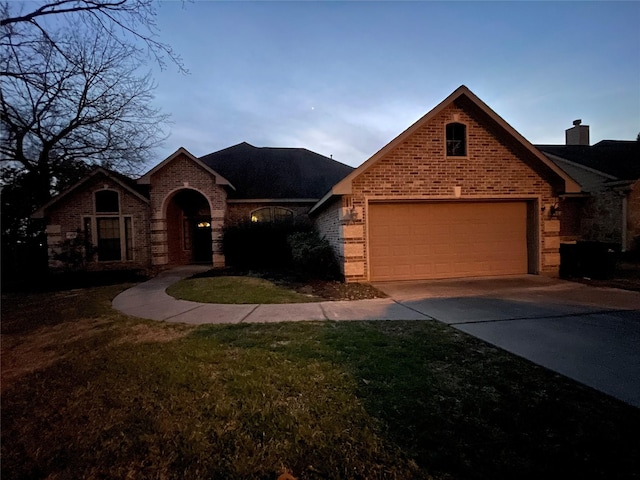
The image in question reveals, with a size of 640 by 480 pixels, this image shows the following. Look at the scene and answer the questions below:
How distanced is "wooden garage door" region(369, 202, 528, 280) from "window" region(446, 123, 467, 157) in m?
1.65

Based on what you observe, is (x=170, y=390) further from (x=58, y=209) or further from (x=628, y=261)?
(x=628, y=261)

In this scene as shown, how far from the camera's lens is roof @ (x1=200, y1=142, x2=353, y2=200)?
16641 mm

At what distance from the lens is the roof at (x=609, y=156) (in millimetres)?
15219

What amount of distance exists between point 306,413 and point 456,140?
31.8 ft

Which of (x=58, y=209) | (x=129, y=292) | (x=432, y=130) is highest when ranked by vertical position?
(x=432, y=130)

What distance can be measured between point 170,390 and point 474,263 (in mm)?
9517

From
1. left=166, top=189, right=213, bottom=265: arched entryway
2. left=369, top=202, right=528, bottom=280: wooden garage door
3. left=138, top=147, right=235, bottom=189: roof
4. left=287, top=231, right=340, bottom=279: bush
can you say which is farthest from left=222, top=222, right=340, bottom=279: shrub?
left=166, top=189, right=213, bottom=265: arched entryway

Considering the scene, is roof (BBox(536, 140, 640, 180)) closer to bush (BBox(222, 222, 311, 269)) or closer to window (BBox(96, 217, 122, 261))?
bush (BBox(222, 222, 311, 269))

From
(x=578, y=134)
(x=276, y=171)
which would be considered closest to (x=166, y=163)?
(x=276, y=171)

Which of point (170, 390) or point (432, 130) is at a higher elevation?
point (432, 130)

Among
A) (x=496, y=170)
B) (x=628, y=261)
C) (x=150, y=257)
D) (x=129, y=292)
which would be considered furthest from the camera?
(x=150, y=257)

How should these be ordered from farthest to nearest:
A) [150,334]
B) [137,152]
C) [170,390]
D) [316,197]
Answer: [137,152], [316,197], [150,334], [170,390]

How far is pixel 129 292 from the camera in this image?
916 centimetres

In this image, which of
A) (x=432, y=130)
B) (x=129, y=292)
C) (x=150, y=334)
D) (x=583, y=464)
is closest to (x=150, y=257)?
(x=129, y=292)
